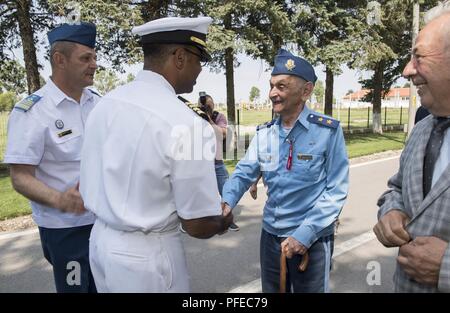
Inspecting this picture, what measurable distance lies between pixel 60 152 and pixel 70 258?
67cm

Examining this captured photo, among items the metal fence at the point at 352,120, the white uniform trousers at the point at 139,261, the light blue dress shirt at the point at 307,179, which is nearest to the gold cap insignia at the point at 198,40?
the white uniform trousers at the point at 139,261

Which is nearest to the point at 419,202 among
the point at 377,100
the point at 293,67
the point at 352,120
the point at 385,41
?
the point at 293,67

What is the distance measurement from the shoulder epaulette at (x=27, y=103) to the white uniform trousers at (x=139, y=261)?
109 cm

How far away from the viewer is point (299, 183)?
8.39 ft

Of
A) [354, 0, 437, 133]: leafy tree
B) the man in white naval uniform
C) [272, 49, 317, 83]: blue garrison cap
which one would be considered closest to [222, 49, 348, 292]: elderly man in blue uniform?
[272, 49, 317, 83]: blue garrison cap

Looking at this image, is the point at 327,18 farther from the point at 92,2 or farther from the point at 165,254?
the point at 165,254

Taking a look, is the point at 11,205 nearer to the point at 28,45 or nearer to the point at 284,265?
Answer: the point at 284,265

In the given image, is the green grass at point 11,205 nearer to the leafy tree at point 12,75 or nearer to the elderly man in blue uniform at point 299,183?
the elderly man in blue uniform at point 299,183

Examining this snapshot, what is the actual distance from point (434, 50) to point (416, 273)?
2.98ft

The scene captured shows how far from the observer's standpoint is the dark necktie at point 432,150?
1.73 metres

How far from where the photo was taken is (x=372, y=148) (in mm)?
14148

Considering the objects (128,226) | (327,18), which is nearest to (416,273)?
(128,226)

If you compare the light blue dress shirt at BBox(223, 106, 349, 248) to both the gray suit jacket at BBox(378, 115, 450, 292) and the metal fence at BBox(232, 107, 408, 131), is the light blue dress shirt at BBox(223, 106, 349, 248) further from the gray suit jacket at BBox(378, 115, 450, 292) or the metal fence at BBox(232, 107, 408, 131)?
the metal fence at BBox(232, 107, 408, 131)

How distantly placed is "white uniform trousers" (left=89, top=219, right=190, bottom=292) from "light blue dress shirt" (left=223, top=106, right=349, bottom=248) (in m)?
0.92
